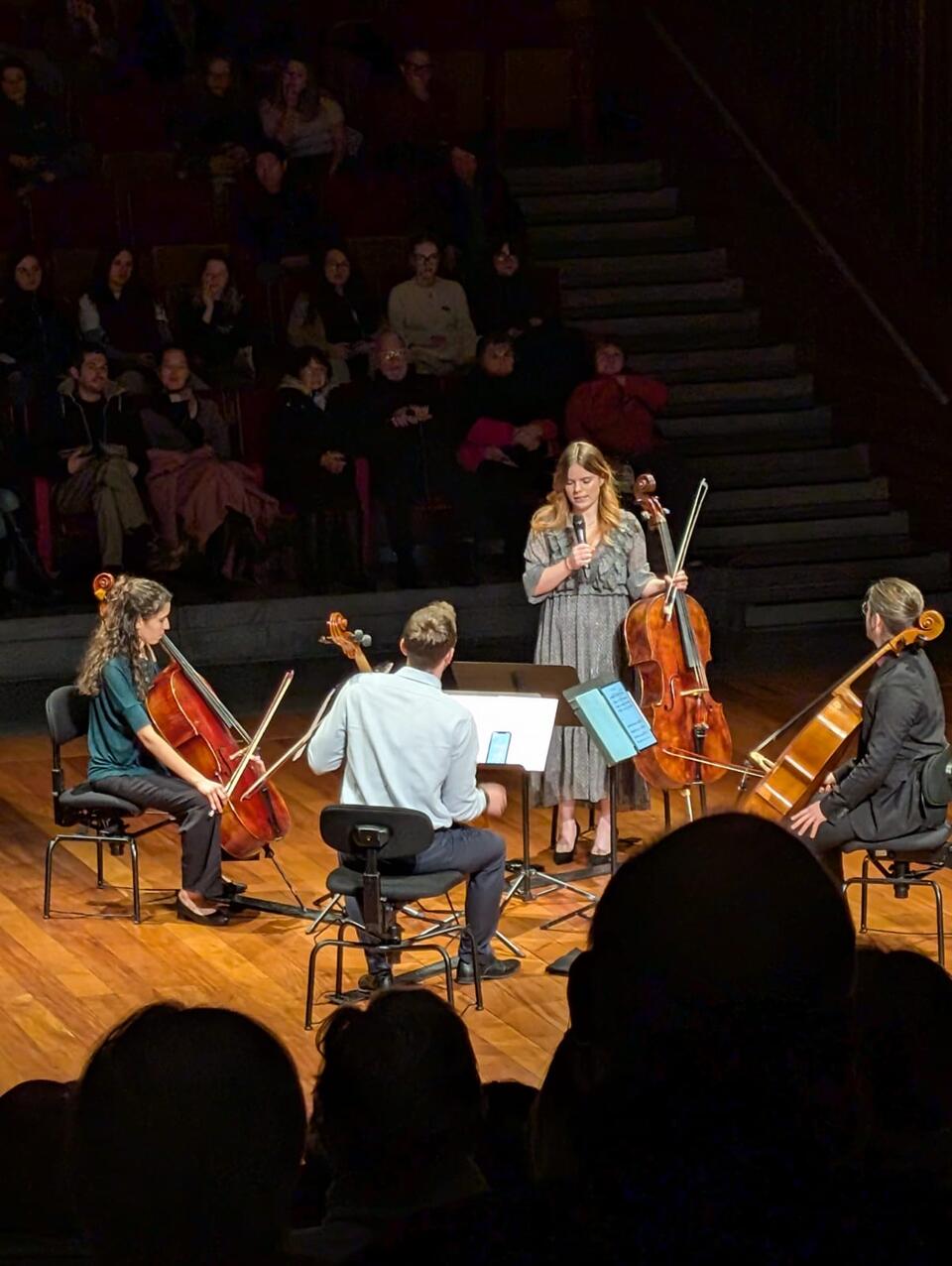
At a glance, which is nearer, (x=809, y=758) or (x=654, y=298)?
(x=809, y=758)

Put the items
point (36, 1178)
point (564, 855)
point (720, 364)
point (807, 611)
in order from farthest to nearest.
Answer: point (720, 364) → point (807, 611) → point (564, 855) → point (36, 1178)

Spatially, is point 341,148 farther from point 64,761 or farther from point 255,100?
point 64,761

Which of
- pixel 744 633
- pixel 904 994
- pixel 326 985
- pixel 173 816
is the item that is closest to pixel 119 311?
pixel 744 633

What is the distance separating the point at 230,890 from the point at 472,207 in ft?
18.5

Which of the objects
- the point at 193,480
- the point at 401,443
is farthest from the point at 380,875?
the point at 401,443

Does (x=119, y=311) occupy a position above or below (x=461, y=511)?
above

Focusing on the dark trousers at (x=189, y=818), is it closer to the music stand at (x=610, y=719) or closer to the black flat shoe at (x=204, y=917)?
the black flat shoe at (x=204, y=917)

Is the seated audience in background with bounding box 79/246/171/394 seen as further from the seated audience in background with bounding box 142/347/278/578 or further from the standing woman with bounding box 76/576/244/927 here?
the standing woman with bounding box 76/576/244/927

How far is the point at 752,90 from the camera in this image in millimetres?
11750

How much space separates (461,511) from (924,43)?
3.82 m

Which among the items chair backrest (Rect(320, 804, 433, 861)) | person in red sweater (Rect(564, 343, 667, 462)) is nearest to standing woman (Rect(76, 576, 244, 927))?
chair backrest (Rect(320, 804, 433, 861))

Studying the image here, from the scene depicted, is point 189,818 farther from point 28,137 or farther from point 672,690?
point 28,137

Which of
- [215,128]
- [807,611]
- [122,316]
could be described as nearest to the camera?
[122,316]

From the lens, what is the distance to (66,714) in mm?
6086
